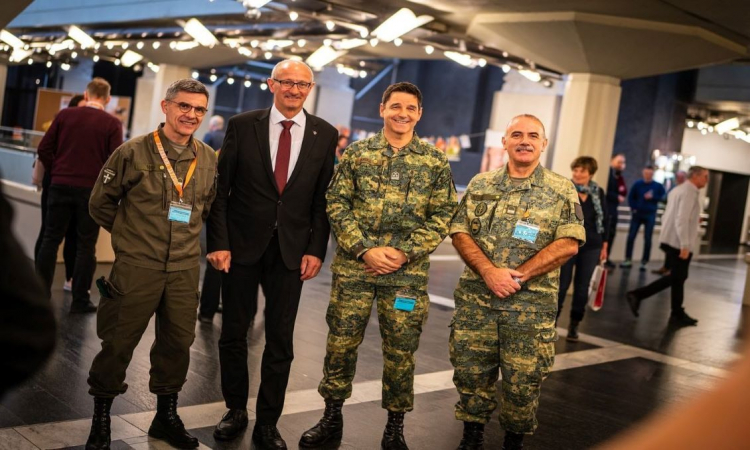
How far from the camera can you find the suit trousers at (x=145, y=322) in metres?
3.64

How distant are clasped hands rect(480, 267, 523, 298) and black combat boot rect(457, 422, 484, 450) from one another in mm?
699

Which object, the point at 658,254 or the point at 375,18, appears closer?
the point at 375,18

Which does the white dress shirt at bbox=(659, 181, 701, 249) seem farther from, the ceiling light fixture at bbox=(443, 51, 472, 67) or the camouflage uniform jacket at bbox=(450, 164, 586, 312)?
the camouflage uniform jacket at bbox=(450, 164, 586, 312)

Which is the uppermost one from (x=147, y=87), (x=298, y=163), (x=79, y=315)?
(x=147, y=87)

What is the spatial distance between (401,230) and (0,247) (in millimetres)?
3026

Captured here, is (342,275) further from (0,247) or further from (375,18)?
(375,18)

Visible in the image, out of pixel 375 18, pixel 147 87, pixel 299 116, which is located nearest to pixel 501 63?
pixel 375 18

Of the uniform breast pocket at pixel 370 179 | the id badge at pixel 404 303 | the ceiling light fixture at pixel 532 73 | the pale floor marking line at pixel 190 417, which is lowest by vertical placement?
the pale floor marking line at pixel 190 417

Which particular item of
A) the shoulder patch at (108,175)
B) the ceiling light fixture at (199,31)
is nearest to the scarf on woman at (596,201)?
the shoulder patch at (108,175)

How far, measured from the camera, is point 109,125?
20.6 feet

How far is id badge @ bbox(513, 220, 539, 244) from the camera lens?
12.9ft

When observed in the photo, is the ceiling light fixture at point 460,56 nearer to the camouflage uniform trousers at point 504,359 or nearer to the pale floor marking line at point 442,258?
the pale floor marking line at point 442,258

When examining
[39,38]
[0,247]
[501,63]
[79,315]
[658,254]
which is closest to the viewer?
[0,247]

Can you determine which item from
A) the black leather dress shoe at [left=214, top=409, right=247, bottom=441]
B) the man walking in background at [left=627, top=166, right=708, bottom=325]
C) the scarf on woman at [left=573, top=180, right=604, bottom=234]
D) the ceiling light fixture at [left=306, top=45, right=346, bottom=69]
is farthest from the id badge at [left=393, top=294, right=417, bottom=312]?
the ceiling light fixture at [left=306, top=45, right=346, bottom=69]
